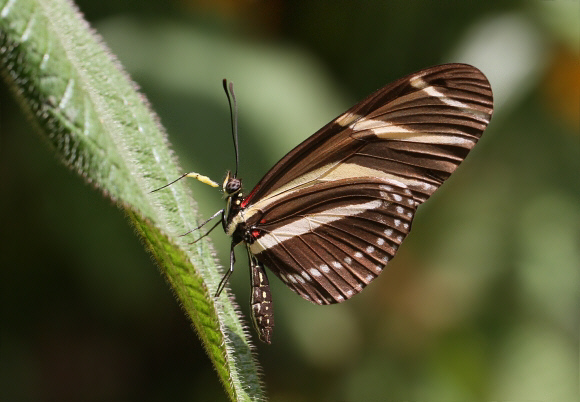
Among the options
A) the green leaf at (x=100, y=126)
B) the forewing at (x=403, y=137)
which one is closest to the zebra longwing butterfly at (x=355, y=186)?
the forewing at (x=403, y=137)

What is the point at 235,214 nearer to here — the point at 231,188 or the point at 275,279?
the point at 231,188

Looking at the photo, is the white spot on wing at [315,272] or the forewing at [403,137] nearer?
the forewing at [403,137]

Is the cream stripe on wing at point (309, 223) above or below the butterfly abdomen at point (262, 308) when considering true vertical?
above

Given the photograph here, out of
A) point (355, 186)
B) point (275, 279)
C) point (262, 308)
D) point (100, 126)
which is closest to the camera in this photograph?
point (100, 126)

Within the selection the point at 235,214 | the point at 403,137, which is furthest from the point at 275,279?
the point at 403,137

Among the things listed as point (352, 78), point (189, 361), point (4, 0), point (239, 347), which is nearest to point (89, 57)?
point (4, 0)

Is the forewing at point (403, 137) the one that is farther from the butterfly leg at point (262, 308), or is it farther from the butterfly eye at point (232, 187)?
the butterfly leg at point (262, 308)

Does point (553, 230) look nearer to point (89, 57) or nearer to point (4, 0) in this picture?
point (89, 57)

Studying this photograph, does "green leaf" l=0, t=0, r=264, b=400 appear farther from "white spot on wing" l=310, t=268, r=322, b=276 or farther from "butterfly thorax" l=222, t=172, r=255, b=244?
"white spot on wing" l=310, t=268, r=322, b=276

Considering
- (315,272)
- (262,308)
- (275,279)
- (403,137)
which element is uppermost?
(403,137)
